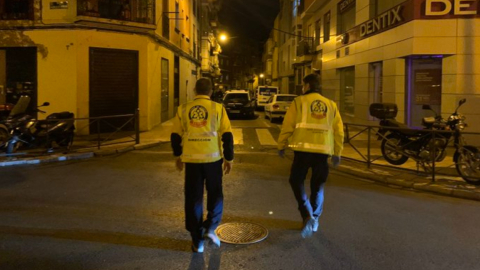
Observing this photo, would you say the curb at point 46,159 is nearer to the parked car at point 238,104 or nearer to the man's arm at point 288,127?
the man's arm at point 288,127

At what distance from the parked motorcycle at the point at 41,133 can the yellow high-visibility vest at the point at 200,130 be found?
740cm

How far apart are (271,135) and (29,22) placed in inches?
359

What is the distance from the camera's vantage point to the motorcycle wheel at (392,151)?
917 centimetres

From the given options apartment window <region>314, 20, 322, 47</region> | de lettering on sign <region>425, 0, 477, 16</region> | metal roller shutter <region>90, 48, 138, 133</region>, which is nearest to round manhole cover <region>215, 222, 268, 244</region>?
de lettering on sign <region>425, 0, 477, 16</region>

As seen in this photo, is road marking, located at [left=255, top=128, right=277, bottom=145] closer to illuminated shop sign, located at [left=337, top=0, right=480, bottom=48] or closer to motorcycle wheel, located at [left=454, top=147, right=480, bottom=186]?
illuminated shop sign, located at [left=337, top=0, right=480, bottom=48]

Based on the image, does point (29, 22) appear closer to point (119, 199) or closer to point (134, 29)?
point (134, 29)

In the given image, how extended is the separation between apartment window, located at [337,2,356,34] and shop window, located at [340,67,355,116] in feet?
6.24

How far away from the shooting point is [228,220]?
548cm

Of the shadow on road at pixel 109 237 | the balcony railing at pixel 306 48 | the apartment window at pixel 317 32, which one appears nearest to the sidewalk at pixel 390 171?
the shadow on road at pixel 109 237

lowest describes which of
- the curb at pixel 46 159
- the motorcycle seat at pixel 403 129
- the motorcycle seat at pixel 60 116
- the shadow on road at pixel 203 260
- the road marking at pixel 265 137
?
the shadow on road at pixel 203 260

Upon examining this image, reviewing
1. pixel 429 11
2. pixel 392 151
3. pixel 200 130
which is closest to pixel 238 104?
pixel 429 11

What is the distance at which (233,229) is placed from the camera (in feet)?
16.5

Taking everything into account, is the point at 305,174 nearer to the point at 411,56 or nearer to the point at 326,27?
the point at 411,56

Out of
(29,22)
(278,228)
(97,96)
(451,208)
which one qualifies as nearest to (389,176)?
(451,208)
